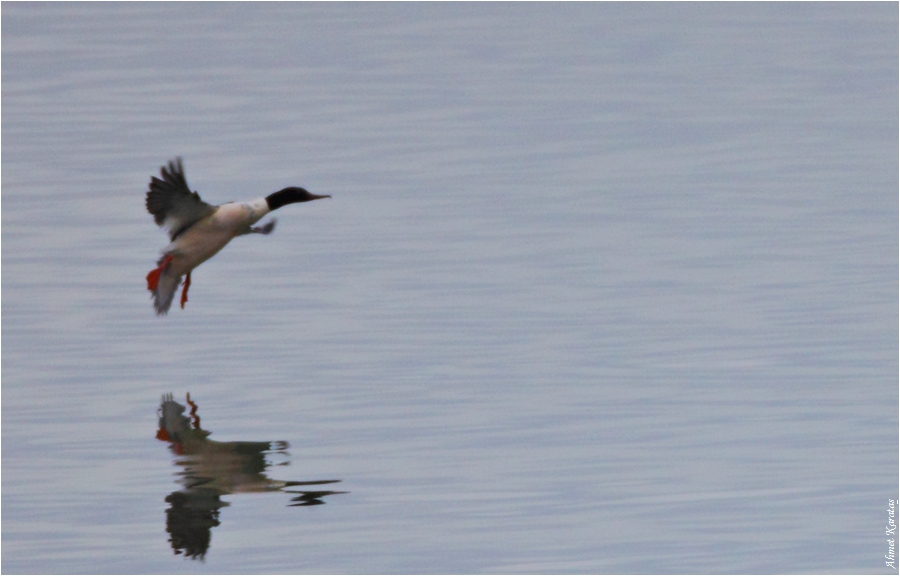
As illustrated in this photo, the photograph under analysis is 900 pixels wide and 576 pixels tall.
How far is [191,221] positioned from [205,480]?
99.0 inches

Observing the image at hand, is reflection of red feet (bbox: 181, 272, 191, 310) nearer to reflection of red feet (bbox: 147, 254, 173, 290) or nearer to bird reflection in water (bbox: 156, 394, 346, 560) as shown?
reflection of red feet (bbox: 147, 254, 173, 290)

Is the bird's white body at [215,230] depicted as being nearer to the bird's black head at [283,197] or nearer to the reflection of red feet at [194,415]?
the bird's black head at [283,197]

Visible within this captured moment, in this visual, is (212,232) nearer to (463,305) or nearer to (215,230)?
(215,230)

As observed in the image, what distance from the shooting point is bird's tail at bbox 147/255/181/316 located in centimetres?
1078

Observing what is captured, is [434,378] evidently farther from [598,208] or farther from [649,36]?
[649,36]

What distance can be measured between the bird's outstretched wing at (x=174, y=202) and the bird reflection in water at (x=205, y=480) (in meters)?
1.39

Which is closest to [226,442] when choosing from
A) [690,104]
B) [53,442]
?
[53,442]

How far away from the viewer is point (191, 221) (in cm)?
1052

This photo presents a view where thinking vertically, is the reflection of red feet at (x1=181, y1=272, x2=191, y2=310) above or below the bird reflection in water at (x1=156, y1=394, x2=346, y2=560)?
above

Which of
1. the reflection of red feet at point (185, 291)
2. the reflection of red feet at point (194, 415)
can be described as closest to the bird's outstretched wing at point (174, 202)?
the reflection of red feet at point (185, 291)

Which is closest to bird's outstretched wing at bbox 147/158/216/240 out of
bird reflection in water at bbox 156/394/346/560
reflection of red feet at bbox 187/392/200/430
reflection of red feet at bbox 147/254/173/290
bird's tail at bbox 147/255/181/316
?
reflection of red feet at bbox 147/254/173/290

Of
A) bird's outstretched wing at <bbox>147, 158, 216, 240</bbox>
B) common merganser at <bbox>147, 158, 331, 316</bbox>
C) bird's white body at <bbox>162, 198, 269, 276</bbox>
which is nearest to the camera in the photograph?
bird's outstretched wing at <bbox>147, 158, 216, 240</bbox>

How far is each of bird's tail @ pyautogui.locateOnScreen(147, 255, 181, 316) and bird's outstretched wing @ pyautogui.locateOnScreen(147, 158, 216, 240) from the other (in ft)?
0.88

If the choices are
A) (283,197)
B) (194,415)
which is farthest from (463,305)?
(194,415)
